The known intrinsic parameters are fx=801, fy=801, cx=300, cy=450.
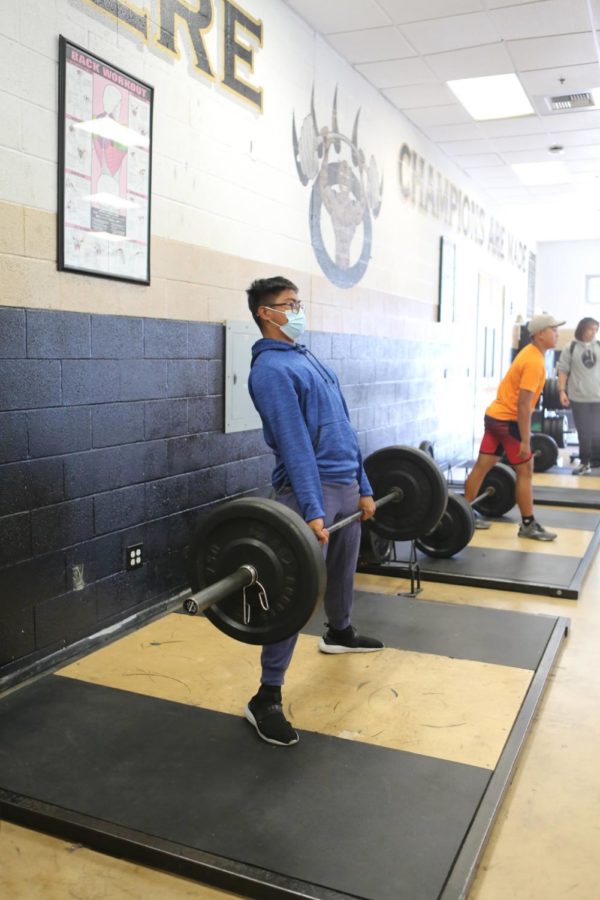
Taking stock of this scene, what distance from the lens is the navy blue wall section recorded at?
246 cm

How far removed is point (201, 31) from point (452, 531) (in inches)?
97.5

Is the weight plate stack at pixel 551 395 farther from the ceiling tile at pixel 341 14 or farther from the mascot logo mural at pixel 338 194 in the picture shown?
the ceiling tile at pixel 341 14

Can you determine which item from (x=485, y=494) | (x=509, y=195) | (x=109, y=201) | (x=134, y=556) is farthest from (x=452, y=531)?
(x=509, y=195)

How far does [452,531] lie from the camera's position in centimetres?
393

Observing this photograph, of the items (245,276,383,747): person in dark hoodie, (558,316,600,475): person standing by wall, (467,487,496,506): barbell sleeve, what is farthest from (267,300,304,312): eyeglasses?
(558,316,600,475): person standing by wall

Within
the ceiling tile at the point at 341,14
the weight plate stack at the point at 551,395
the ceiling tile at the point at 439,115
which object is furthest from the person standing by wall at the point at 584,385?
the ceiling tile at the point at 341,14

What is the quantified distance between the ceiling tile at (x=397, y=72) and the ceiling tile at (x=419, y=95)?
0.09 metres

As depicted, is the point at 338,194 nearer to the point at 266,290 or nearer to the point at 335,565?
the point at 266,290

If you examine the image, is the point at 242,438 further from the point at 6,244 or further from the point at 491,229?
the point at 491,229

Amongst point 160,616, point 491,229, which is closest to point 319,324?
point 160,616

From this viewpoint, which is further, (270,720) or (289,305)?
(289,305)

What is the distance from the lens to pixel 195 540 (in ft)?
6.45

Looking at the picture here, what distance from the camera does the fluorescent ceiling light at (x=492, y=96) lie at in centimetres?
511

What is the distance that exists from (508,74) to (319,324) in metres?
2.06
